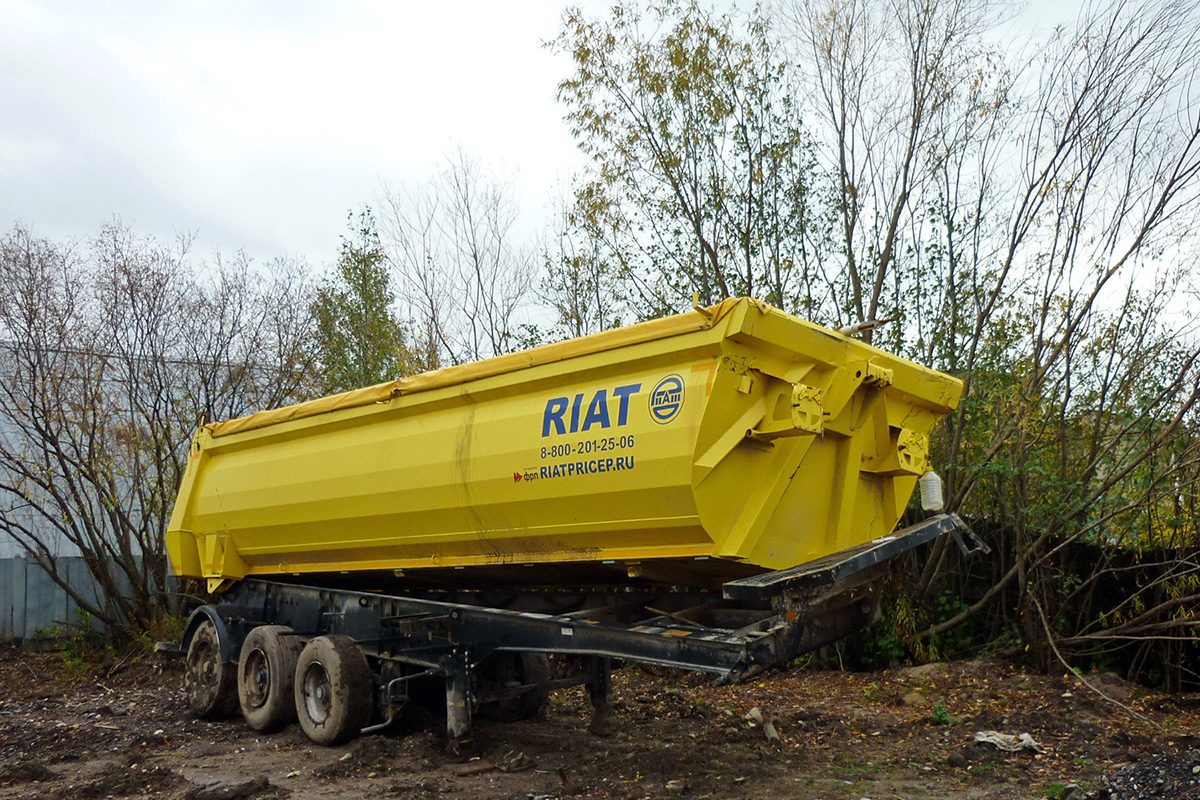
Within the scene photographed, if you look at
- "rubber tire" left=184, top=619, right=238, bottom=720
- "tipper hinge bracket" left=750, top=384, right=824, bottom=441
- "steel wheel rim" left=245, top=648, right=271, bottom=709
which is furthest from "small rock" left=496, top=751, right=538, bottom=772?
"rubber tire" left=184, top=619, right=238, bottom=720

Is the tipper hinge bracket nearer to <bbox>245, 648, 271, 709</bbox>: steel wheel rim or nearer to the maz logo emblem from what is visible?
the maz logo emblem

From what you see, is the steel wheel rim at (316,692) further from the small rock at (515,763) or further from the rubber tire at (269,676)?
the small rock at (515,763)

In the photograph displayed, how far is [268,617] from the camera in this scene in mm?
9602

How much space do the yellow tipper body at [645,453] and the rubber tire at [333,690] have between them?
2.43 feet

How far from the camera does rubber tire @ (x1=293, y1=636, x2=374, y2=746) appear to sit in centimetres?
768

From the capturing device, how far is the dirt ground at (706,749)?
617 centimetres

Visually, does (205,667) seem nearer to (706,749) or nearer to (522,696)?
(522,696)

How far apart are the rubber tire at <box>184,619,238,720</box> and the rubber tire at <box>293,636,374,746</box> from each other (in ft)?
5.03

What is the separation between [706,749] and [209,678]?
17.0 ft

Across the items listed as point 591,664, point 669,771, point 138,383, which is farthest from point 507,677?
point 138,383

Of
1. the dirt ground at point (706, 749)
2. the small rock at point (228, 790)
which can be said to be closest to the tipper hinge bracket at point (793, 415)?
the dirt ground at point (706, 749)

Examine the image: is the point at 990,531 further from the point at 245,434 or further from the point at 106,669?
the point at 106,669

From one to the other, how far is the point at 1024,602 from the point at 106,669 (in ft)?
36.7

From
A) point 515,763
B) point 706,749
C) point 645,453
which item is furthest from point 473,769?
point 645,453
